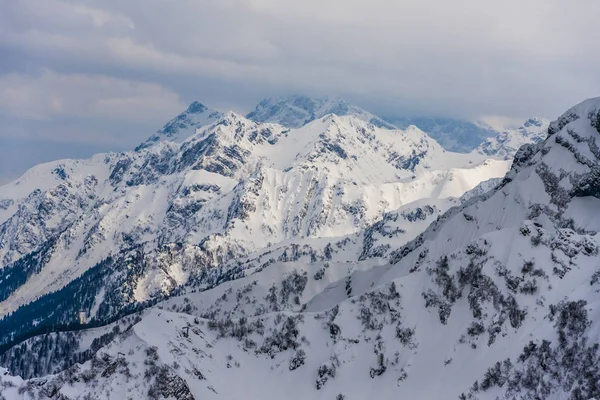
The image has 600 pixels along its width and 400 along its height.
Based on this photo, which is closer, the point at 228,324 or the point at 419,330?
the point at 419,330

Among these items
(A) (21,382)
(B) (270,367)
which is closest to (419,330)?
(B) (270,367)

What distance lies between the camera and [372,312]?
7106 inches

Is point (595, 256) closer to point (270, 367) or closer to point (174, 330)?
point (270, 367)

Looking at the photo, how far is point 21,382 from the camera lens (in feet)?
477

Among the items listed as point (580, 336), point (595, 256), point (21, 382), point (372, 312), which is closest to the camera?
point (580, 336)

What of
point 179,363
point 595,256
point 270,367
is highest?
point 595,256

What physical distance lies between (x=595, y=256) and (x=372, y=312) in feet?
199

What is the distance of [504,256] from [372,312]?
39235 millimetres

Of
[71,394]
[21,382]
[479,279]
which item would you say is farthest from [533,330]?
[21,382]

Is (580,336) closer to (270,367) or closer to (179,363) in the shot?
(270,367)

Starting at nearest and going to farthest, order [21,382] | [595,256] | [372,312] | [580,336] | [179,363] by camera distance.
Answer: [580,336] < [21,382] < [179,363] < [595,256] < [372,312]

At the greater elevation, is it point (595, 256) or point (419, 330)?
point (595, 256)

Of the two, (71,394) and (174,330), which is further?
(174,330)

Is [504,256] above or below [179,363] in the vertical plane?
above
